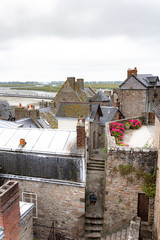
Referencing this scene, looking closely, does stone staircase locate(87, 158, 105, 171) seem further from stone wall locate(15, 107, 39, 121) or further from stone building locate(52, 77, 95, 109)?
stone building locate(52, 77, 95, 109)

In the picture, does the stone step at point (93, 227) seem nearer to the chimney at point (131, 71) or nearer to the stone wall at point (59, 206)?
the stone wall at point (59, 206)

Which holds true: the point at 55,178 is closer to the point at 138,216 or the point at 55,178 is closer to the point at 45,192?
the point at 45,192

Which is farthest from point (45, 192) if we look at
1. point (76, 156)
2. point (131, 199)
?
point (131, 199)

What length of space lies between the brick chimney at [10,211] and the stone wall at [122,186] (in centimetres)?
547

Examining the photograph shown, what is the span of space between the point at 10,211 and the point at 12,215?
27 cm

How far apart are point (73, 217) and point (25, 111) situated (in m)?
12.7

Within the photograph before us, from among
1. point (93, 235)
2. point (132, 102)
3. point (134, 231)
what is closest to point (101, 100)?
point (132, 102)

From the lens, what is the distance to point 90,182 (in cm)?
1645

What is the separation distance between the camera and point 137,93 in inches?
942

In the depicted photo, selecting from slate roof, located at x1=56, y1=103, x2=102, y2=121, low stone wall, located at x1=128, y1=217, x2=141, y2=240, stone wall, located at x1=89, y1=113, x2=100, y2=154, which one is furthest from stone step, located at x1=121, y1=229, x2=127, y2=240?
slate roof, located at x1=56, y1=103, x2=102, y2=121

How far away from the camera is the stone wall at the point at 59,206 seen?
10703 mm

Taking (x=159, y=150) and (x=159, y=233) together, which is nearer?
(x=159, y=233)

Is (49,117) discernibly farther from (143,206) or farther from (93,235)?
(143,206)

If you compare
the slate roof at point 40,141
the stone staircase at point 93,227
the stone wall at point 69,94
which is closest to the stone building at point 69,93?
the stone wall at point 69,94
